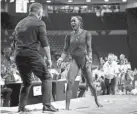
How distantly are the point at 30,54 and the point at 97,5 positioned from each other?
4.85m

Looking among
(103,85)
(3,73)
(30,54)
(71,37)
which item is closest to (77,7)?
(103,85)

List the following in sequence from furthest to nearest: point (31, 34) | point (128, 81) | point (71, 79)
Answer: point (128, 81) → point (71, 79) → point (31, 34)

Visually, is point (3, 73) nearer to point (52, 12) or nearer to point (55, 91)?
point (55, 91)

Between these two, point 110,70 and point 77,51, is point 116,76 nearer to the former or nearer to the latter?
point 110,70

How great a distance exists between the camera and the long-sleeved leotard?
4719 mm

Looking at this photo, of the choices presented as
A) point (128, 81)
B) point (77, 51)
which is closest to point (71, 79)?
point (77, 51)

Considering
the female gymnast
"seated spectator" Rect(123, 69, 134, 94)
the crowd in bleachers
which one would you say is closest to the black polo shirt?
the female gymnast

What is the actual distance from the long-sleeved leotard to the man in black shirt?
0.67 m

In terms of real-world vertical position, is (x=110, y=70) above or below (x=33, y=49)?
below

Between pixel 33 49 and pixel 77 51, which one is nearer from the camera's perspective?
pixel 33 49

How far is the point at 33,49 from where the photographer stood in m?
4.09

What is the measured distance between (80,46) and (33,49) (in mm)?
853

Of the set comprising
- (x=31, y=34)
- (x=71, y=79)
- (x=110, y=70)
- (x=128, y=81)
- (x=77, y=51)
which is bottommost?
(x=128, y=81)

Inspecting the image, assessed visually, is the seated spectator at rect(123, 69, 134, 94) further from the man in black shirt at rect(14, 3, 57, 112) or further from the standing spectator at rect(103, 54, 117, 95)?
the man in black shirt at rect(14, 3, 57, 112)
